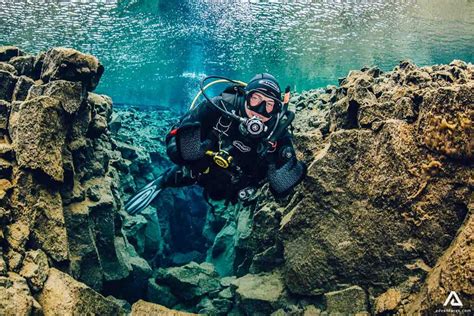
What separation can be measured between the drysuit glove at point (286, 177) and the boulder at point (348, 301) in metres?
1.65

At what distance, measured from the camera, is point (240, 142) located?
15.1 ft

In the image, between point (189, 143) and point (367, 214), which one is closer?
point (189, 143)

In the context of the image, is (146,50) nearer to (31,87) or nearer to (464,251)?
(31,87)

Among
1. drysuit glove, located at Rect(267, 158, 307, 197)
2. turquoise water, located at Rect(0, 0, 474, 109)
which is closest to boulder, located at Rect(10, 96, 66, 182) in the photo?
drysuit glove, located at Rect(267, 158, 307, 197)

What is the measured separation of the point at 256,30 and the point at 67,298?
1863cm

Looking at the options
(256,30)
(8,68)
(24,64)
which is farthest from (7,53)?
(256,30)

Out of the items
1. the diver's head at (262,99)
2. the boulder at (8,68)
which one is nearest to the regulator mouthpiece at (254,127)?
the diver's head at (262,99)

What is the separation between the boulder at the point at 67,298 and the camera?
11.1 ft

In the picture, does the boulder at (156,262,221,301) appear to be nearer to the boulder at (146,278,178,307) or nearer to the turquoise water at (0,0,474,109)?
the boulder at (146,278,178,307)

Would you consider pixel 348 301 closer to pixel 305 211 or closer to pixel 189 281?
pixel 305 211

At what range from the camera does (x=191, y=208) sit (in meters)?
13.0

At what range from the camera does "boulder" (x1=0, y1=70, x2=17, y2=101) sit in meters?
5.54

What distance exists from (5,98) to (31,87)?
869mm

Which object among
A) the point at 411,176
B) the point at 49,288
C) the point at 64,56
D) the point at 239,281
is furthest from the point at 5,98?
the point at 411,176
